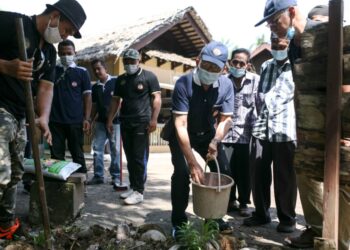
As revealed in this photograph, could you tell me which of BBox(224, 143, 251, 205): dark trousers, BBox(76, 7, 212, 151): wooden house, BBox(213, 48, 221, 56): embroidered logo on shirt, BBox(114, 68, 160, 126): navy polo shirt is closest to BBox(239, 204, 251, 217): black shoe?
BBox(224, 143, 251, 205): dark trousers

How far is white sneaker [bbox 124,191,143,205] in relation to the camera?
500 centimetres

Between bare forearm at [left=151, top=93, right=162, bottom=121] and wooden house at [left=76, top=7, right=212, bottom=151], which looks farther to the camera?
wooden house at [left=76, top=7, right=212, bottom=151]

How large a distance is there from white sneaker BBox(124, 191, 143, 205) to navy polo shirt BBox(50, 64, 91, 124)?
131 cm

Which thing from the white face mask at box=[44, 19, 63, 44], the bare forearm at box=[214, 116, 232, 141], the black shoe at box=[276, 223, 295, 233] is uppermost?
the white face mask at box=[44, 19, 63, 44]

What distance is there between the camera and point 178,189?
3654mm

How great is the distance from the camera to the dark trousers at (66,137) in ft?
17.5

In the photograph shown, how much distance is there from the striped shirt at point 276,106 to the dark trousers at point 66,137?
8.35ft

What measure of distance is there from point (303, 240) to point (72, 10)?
293cm

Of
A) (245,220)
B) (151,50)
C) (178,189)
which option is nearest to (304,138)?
(178,189)

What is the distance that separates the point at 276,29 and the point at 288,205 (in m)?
1.92

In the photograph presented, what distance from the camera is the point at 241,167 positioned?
15.8 feet

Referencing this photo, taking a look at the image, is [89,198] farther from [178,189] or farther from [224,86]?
[224,86]

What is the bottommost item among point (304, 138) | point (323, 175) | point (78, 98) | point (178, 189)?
point (178, 189)

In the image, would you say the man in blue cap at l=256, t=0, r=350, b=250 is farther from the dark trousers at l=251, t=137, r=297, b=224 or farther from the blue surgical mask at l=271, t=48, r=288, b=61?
the blue surgical mask at l=271, t=48, r=288, b=61
